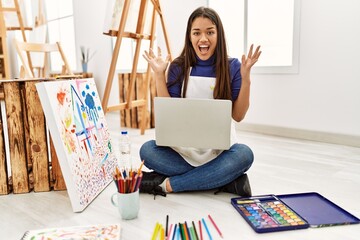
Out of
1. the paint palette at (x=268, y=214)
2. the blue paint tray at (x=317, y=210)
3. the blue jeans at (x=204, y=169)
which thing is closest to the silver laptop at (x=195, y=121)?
the blue jeans at (x=204, y=169)

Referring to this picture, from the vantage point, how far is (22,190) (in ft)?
4.23

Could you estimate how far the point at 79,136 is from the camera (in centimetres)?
117

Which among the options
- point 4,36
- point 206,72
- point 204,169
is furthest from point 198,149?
point 4,36

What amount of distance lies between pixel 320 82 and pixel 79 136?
1.60m

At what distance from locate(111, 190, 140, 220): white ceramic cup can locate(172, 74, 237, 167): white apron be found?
0.32m

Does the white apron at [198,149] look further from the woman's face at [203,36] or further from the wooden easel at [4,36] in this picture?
the wooden easel at [4,36]

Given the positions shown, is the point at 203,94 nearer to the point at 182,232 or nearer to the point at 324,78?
the point at 182,232

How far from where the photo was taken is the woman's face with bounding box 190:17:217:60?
128cm

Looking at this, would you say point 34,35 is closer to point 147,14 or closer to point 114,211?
point 147,14

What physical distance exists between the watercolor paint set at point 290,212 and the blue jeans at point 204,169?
105 millimetres

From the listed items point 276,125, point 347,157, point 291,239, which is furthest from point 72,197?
point 276,125

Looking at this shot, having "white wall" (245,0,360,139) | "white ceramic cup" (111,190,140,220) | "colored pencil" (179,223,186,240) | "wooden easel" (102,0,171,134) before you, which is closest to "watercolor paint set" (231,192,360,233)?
"colored pencil" (179,223,186,240)

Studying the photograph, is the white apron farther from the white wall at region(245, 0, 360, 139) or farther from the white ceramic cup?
the white wall at region(245, 0, 360, 139)

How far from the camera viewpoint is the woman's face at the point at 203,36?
1284 millimetres
